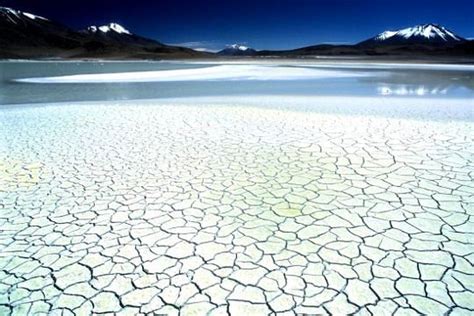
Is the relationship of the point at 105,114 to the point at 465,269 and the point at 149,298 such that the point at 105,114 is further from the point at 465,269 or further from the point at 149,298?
the point at 465,269

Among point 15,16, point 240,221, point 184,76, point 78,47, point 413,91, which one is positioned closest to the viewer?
point 240,221

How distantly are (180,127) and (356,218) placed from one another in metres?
3.39

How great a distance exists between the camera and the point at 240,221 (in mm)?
Answer: 2520

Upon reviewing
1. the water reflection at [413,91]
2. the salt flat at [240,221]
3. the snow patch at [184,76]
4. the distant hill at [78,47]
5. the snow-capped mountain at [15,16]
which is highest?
the snow-capped mountain at [15,16]

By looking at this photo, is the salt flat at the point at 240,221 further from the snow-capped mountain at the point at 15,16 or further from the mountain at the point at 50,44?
the snow-capped mountain at the point at 15,16

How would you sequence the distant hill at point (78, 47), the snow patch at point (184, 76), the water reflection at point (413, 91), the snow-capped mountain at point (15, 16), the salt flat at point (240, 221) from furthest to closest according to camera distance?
the snow-capped mountain at point (15, 16) → the distant hill at point (78, 47) → the snow patch at point (184, 76) → the water reflection at point (413, 91) → the salt flat at point (240, 221)

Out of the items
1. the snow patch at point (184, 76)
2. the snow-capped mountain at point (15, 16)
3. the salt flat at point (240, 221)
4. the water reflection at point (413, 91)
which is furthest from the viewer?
the snow-capped mountain at point (15, 16)

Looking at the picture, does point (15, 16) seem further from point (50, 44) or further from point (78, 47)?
point (78, 47)

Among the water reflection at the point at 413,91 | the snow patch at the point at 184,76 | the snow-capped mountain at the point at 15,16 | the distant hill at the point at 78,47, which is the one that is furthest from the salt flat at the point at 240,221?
the snow-capped mountain at the point at 15,16

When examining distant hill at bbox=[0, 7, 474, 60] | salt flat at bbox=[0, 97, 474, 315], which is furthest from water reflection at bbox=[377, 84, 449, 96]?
distant hill at bbox=[0, 7, 474, 60]

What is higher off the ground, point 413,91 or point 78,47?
point 78,47

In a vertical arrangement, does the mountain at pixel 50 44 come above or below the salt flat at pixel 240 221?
above

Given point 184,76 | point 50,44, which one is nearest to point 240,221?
point 184,76

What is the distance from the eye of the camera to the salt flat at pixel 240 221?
1.79 meters
